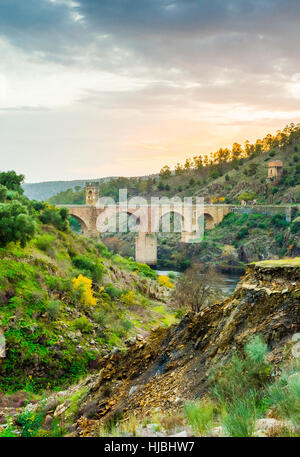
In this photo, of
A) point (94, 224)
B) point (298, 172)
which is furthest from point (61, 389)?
point (298, 172)

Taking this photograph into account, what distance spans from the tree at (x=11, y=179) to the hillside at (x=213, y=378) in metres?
15.1

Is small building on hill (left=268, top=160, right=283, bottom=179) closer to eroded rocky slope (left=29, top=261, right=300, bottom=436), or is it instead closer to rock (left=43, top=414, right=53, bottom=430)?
eroded rocky slope (left=29, top=261, right=300, bottom=436)

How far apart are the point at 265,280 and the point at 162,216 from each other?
41794 millimetres

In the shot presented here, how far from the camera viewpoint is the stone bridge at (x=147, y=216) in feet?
133

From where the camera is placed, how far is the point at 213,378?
3926mm

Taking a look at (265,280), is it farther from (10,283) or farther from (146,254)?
(146,254)

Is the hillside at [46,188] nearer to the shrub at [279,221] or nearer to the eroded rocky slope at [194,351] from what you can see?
the shrub at [279,221]

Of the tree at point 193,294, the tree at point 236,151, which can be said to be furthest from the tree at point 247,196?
the tree at point 193,294

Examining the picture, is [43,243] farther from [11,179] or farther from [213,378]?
[213,378]

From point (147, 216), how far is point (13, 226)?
108 feet

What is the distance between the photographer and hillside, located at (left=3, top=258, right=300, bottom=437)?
315 centimetres

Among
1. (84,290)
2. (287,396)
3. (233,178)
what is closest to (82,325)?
(84,290)

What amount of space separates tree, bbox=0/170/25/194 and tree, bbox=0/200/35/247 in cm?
799
